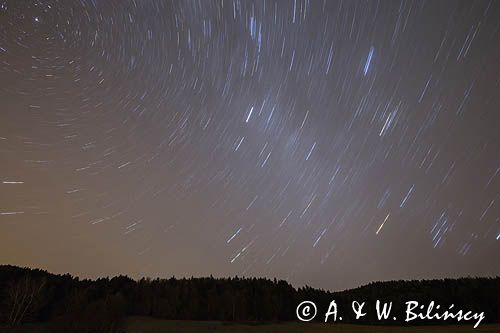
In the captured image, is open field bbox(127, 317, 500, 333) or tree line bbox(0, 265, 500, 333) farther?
tree line bbox(0, 265, 500, 333)

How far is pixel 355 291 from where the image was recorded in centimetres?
2700

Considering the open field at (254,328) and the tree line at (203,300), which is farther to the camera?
the tree line at (203,300)

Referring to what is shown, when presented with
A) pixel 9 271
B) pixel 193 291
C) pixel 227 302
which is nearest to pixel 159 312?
pixel 193 291

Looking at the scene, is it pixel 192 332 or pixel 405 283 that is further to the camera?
pixel 405 283

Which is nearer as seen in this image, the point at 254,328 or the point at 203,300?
the point at 254,328

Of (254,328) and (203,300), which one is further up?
(203,300)

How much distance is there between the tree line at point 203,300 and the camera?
66.3ft

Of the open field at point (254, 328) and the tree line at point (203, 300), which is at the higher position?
the tree line at point (203, 300)

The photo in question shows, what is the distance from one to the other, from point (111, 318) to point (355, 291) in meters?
16.5

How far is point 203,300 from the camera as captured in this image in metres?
22.7

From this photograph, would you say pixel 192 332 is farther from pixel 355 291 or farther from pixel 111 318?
pixel 355 291

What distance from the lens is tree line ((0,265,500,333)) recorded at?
2020cm

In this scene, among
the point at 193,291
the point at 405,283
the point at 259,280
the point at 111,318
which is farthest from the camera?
the point at 405,283

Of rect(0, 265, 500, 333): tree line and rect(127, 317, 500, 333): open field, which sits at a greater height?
rect(0, 265, 500, 333): tree line
